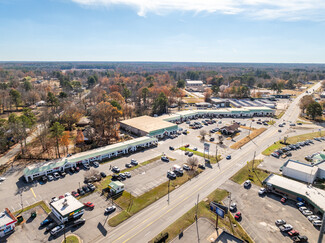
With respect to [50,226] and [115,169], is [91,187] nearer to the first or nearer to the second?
[115,169]

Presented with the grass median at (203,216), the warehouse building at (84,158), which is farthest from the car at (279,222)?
the warehouse building at (84,158)

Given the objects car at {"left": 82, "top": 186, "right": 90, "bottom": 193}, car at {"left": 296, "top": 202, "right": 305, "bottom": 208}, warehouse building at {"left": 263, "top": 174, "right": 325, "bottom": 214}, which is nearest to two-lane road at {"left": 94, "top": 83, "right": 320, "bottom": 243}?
warehouse building at {"left": 263, "top": 174, "right": 325, "bottom": 214}

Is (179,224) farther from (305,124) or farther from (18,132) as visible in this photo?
(305,124)

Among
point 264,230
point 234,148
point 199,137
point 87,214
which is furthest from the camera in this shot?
point 199,137

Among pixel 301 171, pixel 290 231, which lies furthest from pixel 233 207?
pixel 301 171

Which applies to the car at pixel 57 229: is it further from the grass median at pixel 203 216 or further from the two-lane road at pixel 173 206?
the grass median at pixel 203 216

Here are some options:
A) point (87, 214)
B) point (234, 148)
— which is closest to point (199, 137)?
point (234, 148)
